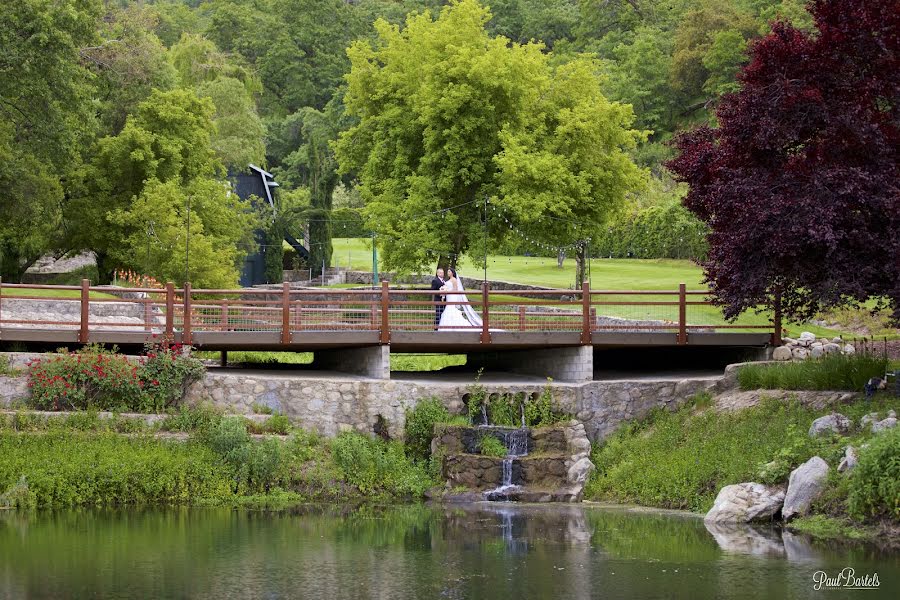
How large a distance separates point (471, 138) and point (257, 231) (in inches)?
1228

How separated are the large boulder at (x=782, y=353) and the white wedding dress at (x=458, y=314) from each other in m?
6.76

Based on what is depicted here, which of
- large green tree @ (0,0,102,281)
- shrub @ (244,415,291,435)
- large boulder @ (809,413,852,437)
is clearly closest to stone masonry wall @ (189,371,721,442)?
shrub @ (244,415,291,435)

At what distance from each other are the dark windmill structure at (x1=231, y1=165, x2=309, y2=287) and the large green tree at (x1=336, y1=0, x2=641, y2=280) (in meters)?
25.5

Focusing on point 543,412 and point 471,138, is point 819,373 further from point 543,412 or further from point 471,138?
point 471,138

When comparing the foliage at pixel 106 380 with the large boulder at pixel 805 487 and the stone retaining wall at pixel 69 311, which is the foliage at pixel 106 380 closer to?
the stone retaining wall at pixel 69 311

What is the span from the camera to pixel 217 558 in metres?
19.3

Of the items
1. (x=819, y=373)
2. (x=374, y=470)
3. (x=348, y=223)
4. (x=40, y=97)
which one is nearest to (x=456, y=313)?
(x=374, y=470)

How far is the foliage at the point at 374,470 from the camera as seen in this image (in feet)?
85.1

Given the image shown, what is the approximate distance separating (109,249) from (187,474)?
25.4 meters

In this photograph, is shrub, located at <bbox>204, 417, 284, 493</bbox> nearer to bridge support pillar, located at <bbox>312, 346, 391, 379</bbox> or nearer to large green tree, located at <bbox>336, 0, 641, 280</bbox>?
bridge support pillar, located at <bbox>312, 346, 391, 379</bbox>

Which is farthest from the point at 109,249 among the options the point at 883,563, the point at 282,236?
the point at 883,563

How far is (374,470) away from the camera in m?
26.1

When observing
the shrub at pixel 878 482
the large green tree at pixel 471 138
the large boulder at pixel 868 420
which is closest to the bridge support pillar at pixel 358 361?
the large boulder at pixel 868 420

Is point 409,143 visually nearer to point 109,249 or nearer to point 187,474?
point 109,249
